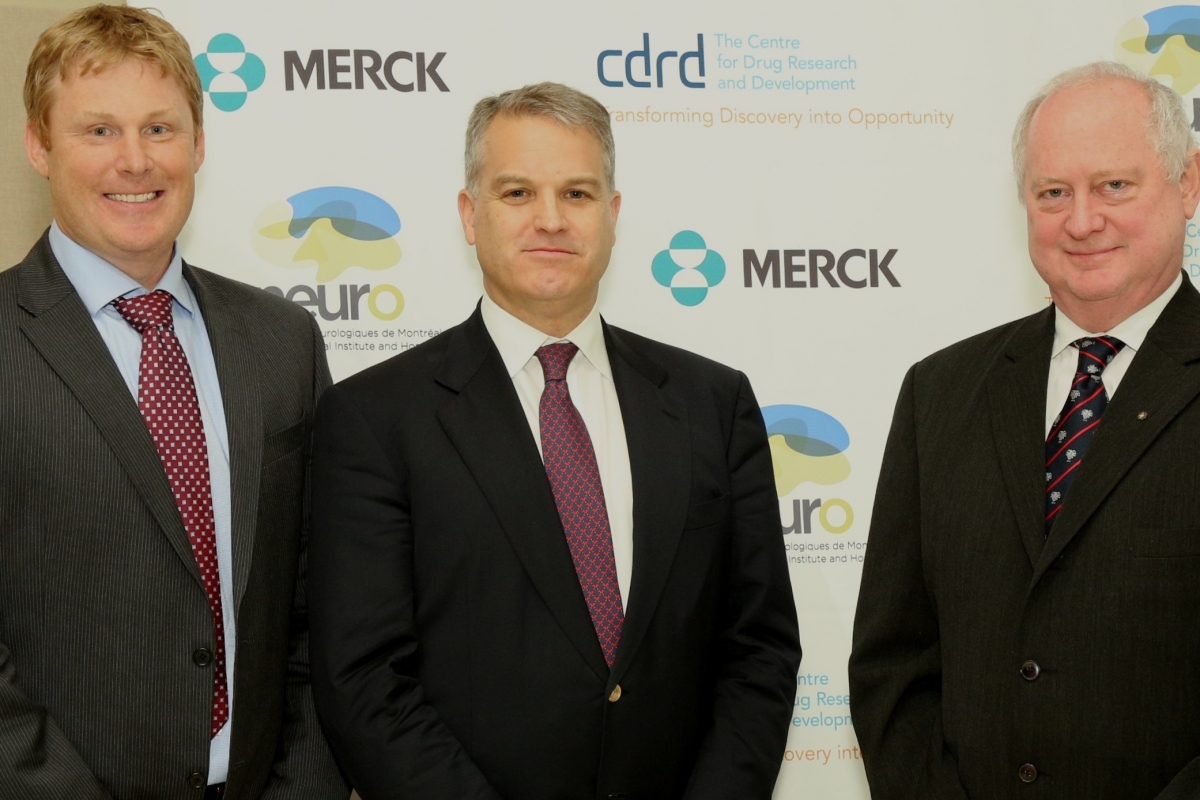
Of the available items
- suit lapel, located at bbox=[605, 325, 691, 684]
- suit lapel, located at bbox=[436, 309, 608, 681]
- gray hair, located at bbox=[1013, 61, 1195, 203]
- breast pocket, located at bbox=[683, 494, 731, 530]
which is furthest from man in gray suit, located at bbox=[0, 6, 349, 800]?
gray hair, located at bbox=[1013, 61, 1195, 203]

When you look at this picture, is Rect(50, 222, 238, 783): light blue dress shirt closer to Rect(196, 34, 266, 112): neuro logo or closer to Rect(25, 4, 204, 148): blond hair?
Rect(25, 4, 204, 148): blond hair

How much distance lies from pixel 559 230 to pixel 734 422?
1.86ft

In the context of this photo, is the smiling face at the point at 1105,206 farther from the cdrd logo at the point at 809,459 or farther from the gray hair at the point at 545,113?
the cdrd logo at the point at 809,459

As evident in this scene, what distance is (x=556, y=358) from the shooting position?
96.1 inches

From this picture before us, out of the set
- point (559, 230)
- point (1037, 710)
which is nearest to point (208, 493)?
point (559, 230)

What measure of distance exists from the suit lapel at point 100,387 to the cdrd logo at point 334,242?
3.37ft

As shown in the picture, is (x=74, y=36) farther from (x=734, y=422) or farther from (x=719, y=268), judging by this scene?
(x=719, y=268)

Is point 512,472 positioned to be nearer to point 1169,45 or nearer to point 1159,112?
point 1159,112

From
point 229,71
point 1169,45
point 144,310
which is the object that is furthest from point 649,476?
point 1169,45

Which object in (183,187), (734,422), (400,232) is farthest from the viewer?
(400,232)

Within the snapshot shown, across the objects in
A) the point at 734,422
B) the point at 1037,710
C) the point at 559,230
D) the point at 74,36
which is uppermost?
the point at 74,36

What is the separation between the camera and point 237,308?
97.5 inches

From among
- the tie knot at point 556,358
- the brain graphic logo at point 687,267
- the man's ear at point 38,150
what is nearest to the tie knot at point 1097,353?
the tie knot at point 556,358

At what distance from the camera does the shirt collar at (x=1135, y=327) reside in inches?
86.4
